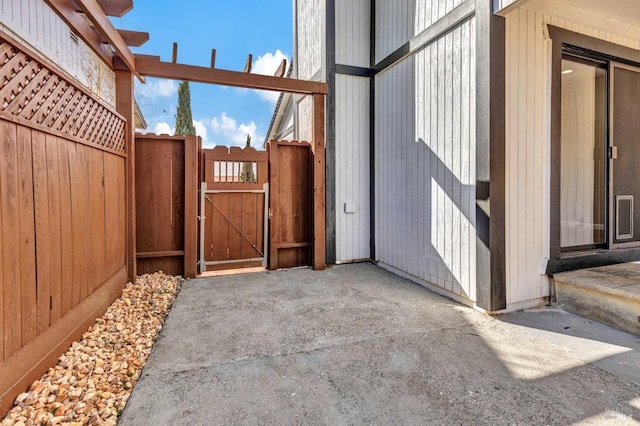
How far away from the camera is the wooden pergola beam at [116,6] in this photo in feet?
9.34

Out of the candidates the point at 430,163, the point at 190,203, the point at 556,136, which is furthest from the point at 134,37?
the point at 556,136

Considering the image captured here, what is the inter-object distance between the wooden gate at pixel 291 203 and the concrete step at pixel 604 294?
3114mm

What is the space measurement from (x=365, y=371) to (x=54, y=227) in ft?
7.42

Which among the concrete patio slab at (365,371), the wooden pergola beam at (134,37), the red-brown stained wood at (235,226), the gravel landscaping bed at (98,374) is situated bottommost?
the concrete patio slab at (365,371)

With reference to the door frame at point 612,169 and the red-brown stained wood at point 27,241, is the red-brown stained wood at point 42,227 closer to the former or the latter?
the red-brown stained wood at point 27,241

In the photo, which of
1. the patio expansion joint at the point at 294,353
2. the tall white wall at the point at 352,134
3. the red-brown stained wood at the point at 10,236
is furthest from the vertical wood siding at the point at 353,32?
the red-brown stained wood at the point at 10,236

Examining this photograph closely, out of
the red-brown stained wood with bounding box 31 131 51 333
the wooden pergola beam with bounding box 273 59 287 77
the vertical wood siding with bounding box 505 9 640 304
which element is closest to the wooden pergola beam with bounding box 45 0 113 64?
the red-brown stained wood with bounding box 31 131 51 333

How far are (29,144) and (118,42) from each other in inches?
77.6

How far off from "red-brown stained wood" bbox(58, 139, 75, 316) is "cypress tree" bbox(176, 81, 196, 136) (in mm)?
13858

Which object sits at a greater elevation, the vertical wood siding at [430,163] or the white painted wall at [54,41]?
the white painted wall at [54,41]

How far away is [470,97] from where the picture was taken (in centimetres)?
310

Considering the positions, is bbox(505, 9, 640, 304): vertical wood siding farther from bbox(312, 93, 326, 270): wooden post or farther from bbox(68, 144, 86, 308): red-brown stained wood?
bbox(68, 144, 86, 308): red-brown stained wood

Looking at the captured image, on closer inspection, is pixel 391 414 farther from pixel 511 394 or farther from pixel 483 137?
pixel 483 137

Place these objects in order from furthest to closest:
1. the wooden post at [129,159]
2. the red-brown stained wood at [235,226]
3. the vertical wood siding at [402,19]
→ the red-brown stained wood at [235,226]
the wooden post at [129,159]
the vertical wood siding at [402,19]
